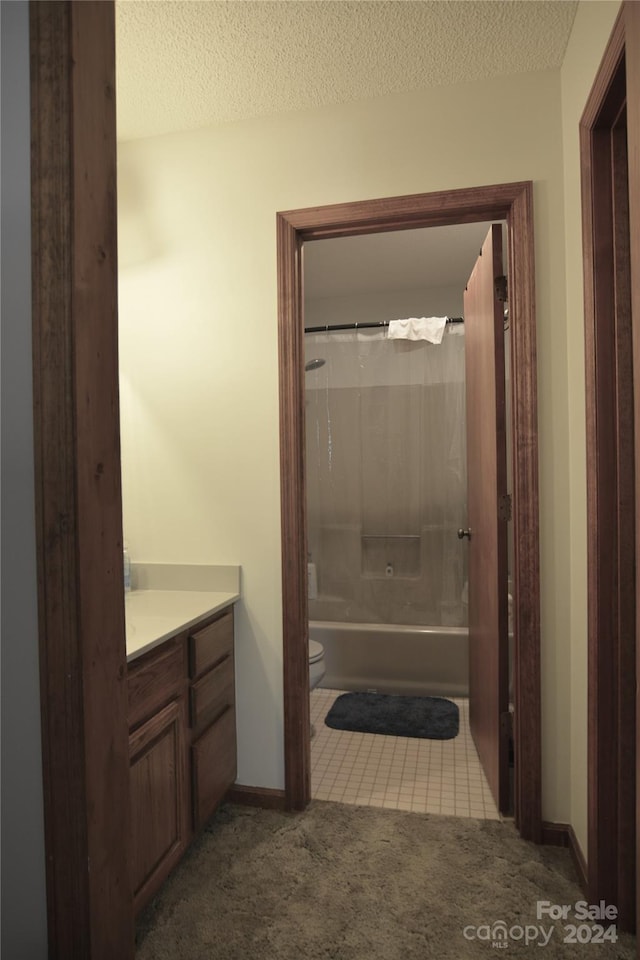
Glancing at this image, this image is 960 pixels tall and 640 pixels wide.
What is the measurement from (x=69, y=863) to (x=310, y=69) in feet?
7.10

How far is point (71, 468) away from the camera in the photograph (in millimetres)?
697

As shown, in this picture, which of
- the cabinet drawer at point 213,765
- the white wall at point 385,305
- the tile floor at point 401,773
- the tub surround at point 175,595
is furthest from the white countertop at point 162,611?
the white wall at point 385,305

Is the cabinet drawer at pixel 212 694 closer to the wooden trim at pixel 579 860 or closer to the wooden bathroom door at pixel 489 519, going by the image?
the wooden bathroom door at pixel 489 519

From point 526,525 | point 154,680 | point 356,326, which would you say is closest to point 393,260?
point 356,326

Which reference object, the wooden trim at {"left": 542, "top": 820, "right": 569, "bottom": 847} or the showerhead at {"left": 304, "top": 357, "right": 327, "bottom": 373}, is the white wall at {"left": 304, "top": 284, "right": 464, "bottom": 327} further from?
the wooden trim at {"left": 542, "top": 820, "right": 569, "bottom": 847}

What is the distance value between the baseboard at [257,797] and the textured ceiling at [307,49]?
2.53 metres

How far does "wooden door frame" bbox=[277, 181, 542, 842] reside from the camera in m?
1.80

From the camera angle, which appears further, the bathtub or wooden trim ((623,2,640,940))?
the bathtub

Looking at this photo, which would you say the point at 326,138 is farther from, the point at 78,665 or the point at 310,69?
the point at 78,665

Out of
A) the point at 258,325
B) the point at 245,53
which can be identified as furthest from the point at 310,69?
the point at 258,325

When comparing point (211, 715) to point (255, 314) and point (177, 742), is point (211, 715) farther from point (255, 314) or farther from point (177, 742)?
point (255, 314)

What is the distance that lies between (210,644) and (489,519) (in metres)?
1.15

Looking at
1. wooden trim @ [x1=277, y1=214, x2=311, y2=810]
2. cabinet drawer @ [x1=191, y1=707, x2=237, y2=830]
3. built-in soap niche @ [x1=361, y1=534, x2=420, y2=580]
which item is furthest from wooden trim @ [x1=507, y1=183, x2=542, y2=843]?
built-in soap niche @ [x1=361, y1=534, x2=420, y2=580]

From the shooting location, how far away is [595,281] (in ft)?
4.87
